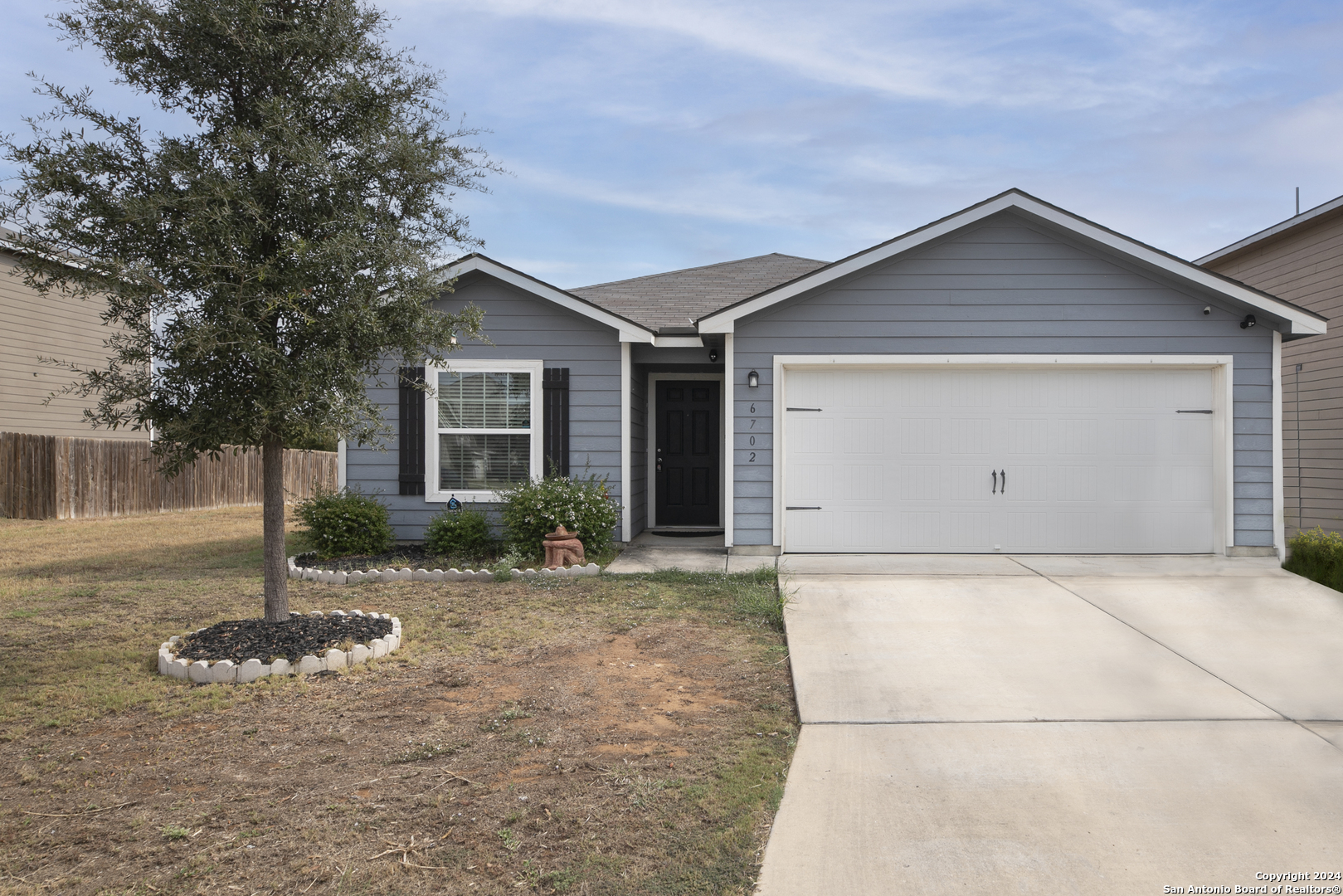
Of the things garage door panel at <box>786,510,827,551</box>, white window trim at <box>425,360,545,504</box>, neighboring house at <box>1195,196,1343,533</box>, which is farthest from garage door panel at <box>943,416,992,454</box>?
white window trim at <box>425,360,545,504</box>

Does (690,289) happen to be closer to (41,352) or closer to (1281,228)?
(1281,228)

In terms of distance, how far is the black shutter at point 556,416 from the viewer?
10359 mm

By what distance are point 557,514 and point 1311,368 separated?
409 inches

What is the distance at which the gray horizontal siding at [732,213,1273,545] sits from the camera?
9328 millimetres

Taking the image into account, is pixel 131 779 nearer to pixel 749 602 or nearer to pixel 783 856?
pixel 783 856

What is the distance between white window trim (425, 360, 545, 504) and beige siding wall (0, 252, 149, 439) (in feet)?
28.5

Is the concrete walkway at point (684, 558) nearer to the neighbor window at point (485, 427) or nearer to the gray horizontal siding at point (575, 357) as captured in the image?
the gray horizontal siding at point (575, 357)

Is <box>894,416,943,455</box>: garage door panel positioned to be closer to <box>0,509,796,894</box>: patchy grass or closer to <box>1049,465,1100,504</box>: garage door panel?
<box>1049,465,1100,504</box>: garage door panel

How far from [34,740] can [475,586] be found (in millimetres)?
4224

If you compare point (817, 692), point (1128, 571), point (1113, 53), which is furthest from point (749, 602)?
point (1113, 53)

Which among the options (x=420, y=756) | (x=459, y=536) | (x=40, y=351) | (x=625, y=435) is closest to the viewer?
(x=420, y=756)

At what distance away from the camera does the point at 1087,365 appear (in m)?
9.46

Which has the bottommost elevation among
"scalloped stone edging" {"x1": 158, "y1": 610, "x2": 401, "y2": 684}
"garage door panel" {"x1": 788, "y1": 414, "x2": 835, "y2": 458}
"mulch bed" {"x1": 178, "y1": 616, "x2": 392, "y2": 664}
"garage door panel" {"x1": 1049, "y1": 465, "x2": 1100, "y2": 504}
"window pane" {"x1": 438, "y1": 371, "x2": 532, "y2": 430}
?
"scalloped stone edging" {"x1": 158, "y1": 610, "x2": 401, "y2": 684}

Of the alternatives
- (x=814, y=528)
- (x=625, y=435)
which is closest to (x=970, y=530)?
(x=814, y=528)
